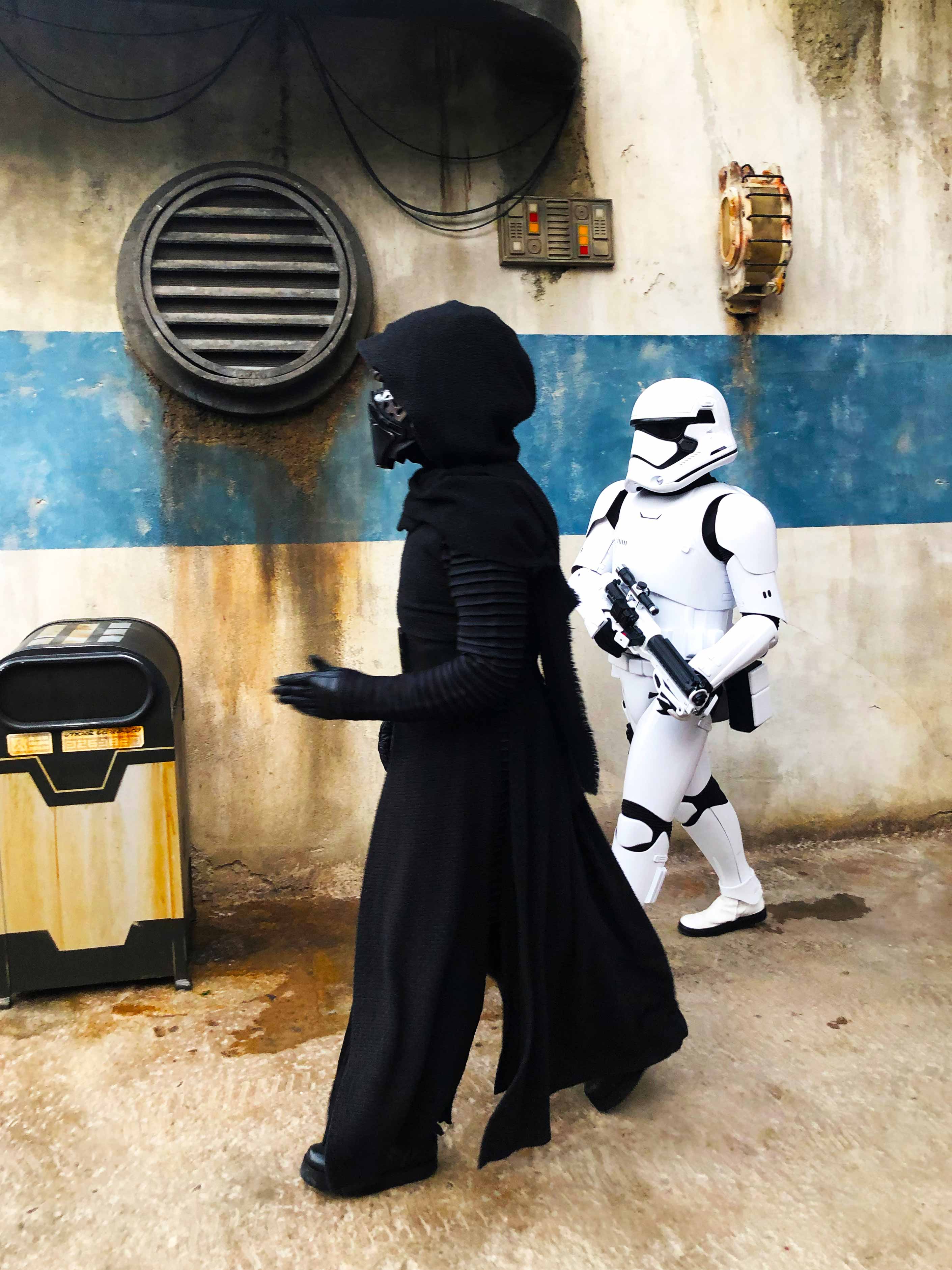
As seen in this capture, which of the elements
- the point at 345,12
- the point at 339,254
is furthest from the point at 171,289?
the point at 345,12

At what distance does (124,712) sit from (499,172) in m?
2.78

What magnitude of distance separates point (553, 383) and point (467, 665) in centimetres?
272

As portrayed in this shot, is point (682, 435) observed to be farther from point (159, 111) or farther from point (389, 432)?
point (159, 111)

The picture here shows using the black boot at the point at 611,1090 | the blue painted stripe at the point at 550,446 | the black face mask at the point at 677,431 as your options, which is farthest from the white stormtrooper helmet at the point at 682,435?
the black boot at the point at 611,1090

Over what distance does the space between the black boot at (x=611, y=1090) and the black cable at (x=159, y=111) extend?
153 inches

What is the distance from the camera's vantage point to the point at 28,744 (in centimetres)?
323

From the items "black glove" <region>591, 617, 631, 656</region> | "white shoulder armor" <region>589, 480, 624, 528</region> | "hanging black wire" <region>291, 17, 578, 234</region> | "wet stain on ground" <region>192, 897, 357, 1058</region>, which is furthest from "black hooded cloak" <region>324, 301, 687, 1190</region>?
"hanging black wire" <region>291, 17, 578, 234</region>

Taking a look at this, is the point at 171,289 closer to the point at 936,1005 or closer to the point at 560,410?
the point at 560,410

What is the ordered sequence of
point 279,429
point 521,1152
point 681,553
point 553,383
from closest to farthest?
point 521,1152 < point 681,553 < point 279,429 < point 553,383

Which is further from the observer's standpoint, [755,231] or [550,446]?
[550,446]

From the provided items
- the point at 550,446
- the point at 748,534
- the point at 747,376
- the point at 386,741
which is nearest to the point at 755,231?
the point at 747,376

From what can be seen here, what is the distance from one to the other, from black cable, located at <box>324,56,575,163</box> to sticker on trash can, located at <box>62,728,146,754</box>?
2.69 metres

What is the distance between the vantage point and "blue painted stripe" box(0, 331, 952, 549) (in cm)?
401

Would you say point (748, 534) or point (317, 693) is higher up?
point (748, 534)
